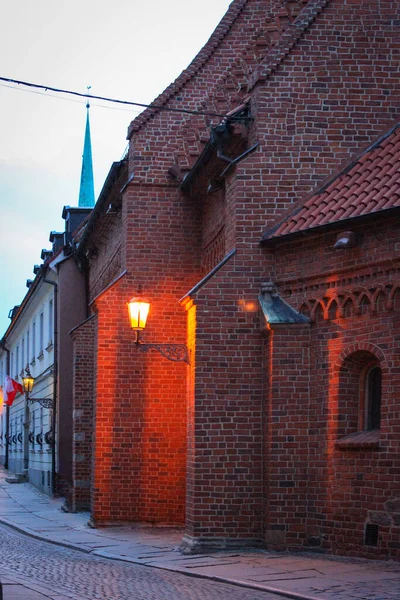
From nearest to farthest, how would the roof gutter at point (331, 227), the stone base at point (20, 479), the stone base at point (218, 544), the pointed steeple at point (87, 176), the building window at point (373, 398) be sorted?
the roof gutter at point (331, 227) → the building window at point (373, 398) → the stone base at point (218, 544) → the stone base at point (20, 479) → the pointed steeple at point (87, 176)

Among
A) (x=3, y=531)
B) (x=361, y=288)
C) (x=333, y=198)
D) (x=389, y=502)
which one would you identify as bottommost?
(x=3, y=531)

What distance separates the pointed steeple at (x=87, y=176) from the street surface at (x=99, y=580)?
38.8 meters

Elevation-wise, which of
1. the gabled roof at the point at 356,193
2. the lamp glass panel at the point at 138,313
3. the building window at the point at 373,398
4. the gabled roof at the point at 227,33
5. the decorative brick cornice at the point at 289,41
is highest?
the gabled roof at the point at 227,33

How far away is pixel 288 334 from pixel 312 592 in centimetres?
491

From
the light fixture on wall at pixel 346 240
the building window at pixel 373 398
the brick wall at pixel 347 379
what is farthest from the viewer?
the building window at pixel 373 398

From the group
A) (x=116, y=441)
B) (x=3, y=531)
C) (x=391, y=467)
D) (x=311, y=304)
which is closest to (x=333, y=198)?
(x=311, y=304)

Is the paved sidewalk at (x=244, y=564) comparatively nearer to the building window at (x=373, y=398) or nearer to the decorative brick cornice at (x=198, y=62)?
the building window at (x=373, y=398)

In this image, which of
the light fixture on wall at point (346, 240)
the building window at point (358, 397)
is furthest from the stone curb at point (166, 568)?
the light fixture on wall at point (346, 240)

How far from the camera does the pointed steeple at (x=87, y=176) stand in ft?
179

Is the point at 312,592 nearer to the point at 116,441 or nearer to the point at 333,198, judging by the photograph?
the point at 333,198

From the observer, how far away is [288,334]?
52.5 ft

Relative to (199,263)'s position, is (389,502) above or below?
below

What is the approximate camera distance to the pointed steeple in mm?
54625

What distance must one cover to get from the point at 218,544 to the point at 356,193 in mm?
5375
